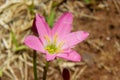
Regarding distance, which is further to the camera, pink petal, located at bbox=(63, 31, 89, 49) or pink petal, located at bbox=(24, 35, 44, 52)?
pink petal, located at bbox=(63, 31, 89, 49)

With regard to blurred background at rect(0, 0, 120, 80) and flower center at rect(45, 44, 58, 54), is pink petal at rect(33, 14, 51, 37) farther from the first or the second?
blurred background at rect(0, 0, 120, 80)

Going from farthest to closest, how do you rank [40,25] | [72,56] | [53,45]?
1. [53,45]
2. [40,25]
3. [72,56]

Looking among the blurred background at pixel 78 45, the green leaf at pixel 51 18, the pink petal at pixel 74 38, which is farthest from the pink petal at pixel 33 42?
the green leaf at pixel 51 18

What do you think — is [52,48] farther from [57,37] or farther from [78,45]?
[78,45]

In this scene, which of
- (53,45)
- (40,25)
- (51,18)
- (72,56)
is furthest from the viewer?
(51,18)

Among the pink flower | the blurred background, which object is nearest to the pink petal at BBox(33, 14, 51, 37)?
the pink flower

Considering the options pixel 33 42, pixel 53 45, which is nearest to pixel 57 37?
pixel 53 45

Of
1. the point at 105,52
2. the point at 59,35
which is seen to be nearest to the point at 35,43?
the point at 59,35

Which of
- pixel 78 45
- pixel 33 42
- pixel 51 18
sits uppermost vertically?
pixel 33 42
